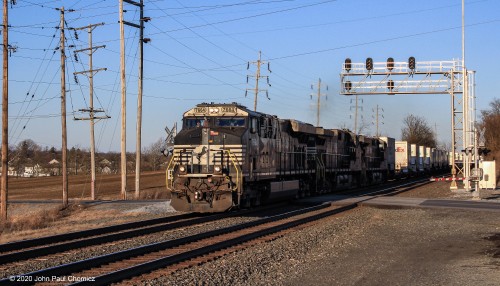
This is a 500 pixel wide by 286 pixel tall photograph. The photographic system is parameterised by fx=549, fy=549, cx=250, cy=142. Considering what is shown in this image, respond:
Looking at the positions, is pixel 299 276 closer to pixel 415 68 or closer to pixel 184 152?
pixel 184 152

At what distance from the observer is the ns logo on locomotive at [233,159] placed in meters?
18.6

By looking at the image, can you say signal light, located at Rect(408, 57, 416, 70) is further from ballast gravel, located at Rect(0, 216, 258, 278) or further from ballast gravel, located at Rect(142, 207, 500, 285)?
ballast gravel, located at Rect(0, 216, 258, 278)

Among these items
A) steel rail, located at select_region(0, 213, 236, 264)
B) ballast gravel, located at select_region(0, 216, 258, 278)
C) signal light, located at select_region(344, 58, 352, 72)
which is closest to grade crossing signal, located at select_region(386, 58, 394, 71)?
signal light, located at select_region(344, 58, 352, 72)

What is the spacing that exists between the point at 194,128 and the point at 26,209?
1944cm

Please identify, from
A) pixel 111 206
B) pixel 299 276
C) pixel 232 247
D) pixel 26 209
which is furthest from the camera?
pixel 26 209

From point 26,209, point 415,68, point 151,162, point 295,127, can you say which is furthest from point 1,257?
point 151,162

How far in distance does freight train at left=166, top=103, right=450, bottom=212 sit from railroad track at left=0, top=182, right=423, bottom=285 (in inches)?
99.6

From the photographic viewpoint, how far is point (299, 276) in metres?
9.49

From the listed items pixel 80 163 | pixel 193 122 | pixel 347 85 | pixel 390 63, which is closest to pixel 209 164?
pixel 193 122

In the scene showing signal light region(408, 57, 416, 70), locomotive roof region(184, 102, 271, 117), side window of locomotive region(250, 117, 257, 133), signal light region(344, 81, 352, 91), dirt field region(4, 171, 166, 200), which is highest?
signal light region(408, 57, 416, 70)

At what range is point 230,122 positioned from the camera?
64.8 ft

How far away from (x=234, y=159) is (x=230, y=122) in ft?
5.47

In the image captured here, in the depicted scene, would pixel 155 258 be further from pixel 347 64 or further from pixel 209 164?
pixel 347 64

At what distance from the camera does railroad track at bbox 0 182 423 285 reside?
8.59 metres
